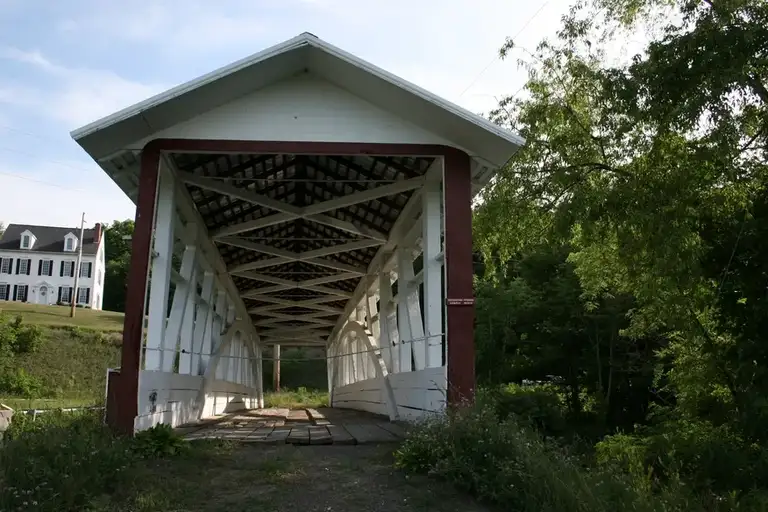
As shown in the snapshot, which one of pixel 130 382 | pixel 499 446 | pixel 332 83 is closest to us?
pixel 499 446

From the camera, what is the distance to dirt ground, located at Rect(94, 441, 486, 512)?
15.6ft

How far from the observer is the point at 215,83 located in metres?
7.66

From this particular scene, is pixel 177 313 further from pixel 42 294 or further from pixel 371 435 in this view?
pixel 42 294

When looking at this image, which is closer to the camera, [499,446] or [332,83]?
[499,446]

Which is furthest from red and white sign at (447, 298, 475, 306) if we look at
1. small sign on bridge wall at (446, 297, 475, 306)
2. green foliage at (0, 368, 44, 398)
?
green foliage at (0, 368, 44, 398)

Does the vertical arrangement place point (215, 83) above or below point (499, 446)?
above

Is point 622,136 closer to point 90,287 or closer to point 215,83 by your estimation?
point 215,83

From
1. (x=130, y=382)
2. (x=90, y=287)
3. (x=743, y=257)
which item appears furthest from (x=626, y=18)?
(x=90, y=287)

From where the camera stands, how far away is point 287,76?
828 cm

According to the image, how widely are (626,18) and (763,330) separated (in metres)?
5.33

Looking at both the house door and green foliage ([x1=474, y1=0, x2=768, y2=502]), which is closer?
green foliage ([x1=474, y1=0, x2=768, y2=502])

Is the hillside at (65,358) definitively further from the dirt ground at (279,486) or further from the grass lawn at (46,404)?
the dirt ground at (279,486)

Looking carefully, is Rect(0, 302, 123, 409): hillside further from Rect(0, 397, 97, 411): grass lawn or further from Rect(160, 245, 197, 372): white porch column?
Rect(160, 245, 197, 372): white porch column

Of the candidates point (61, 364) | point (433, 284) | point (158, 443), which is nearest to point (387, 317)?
point (433, 284)
